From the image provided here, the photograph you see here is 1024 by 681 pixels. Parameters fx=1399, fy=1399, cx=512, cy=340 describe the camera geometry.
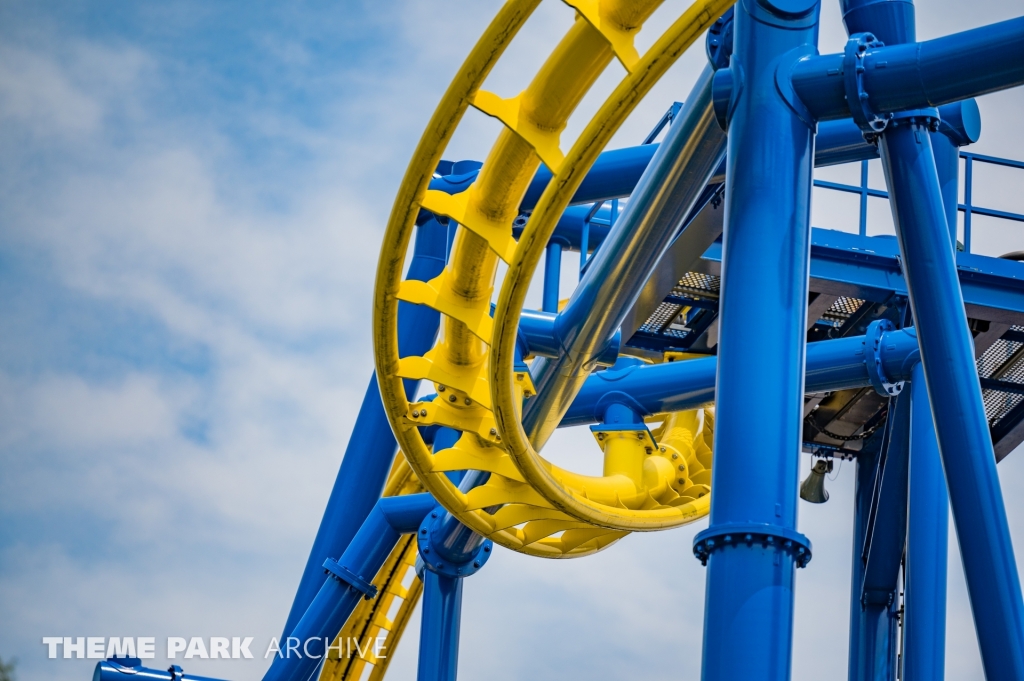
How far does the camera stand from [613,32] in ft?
19.3

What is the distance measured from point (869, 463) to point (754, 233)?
6.40 metres

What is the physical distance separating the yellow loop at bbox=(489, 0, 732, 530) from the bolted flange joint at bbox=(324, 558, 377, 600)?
2.58 metres

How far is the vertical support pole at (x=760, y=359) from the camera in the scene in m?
5.25

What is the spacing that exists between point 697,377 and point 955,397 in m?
4.11

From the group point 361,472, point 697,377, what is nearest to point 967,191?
point 697,377

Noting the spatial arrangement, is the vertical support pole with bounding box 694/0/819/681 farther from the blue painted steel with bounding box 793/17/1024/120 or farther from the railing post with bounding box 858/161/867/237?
the railing post with bounding box 858/161/867/237

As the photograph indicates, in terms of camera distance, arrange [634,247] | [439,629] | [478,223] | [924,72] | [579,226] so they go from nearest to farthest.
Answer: [924,72] → [478,223] → [634,247] → [439,629] → [579,226]

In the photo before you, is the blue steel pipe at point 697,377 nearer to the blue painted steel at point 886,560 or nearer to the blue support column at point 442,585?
the blue painted steel at point 886,560

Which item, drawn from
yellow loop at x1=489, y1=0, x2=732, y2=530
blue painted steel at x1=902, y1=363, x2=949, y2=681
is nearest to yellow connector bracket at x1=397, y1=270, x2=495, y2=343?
yellow loop at x1=489, y1=0, x2=732, y2=530

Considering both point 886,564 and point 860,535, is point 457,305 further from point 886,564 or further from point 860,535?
point 860,535

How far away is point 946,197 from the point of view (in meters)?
8.22

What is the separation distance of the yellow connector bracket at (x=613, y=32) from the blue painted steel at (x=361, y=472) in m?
5.14

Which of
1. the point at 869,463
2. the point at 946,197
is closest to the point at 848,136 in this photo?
the point at 946,197

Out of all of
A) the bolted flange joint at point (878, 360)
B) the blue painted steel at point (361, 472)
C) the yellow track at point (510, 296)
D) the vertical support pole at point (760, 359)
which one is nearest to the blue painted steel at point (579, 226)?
the blue painted steel at point (361, 472)
